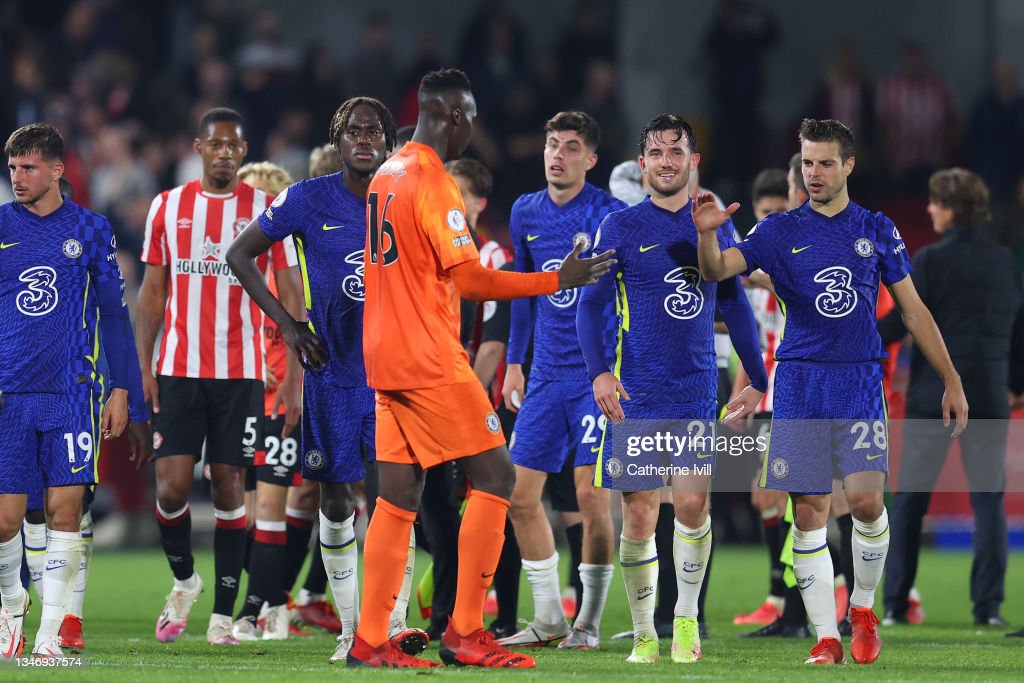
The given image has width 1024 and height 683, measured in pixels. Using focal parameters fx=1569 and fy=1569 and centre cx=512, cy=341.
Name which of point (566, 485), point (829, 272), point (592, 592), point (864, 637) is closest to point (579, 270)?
point (829, 272)

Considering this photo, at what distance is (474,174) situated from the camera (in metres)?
8.47

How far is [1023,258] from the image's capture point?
15.1 meters

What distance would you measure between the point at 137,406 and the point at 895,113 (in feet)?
40.1

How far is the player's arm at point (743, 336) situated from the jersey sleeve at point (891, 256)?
0.61 m

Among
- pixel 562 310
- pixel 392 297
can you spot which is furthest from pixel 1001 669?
pixel 392 297

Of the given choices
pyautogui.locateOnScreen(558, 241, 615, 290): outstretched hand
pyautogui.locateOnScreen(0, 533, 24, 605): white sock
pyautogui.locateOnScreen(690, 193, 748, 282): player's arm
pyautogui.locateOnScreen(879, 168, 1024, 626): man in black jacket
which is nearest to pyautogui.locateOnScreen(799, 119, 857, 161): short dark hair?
pyautogui.locateOnScreen(690, 193, 748, 282): player's arm

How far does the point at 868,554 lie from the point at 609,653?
129 centimetres

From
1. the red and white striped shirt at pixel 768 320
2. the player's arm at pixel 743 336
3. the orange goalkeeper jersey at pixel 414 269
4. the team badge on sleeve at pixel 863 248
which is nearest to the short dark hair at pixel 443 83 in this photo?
the orange goalkeeper jersey at pixel 414 269

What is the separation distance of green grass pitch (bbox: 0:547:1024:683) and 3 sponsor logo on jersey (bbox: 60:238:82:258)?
173 cm

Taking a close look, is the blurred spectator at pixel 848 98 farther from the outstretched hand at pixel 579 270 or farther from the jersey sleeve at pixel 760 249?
the outstretched hand at pixel 579 270

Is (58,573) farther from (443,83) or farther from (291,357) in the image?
(443,83)

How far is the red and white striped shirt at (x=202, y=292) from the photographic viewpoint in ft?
26.0

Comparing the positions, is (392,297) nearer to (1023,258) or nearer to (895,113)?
(1023,258)

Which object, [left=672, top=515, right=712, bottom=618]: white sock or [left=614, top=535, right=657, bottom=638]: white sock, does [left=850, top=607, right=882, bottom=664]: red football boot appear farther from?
[left=614, top=535, right=657, bottom=638]: white sock
